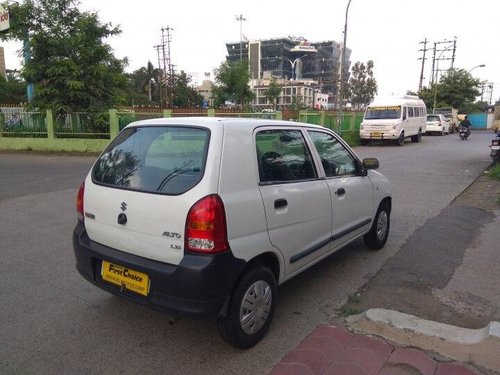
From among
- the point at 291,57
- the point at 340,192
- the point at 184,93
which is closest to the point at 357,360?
the point at 340,192

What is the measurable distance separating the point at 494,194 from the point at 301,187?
7215 mm

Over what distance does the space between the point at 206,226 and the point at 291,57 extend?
449 feet

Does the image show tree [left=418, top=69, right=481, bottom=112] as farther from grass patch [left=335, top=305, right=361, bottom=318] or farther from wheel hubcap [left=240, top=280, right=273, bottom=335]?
wheel hubcap [left=240, top=280, right=273, bottom=335]

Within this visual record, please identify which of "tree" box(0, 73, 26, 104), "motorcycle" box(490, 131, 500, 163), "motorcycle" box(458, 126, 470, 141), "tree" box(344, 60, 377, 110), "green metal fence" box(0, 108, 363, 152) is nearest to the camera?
"motorcycle" box(490, 131, 500, 163)

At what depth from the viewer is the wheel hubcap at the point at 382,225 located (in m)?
5.08

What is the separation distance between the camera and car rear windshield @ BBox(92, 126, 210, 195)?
2.79 meters

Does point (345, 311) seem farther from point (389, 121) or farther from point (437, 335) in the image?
point (389, 121)

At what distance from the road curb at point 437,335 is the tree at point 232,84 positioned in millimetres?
28995

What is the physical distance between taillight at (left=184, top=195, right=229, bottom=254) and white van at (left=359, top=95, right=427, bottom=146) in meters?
20.3

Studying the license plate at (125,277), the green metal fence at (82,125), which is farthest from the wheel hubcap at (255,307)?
the green metal fence at (82,125)

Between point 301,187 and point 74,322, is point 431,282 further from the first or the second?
point 74,322

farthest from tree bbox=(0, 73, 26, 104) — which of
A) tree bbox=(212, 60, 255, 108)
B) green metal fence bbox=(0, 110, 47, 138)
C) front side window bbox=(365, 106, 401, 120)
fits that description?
front side window bbox=(365, 106, 401, 120)

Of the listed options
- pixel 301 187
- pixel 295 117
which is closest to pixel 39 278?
pixel 301 187

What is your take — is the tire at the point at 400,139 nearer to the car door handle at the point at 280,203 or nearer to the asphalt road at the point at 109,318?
the asphalt road at the point at 109,318
